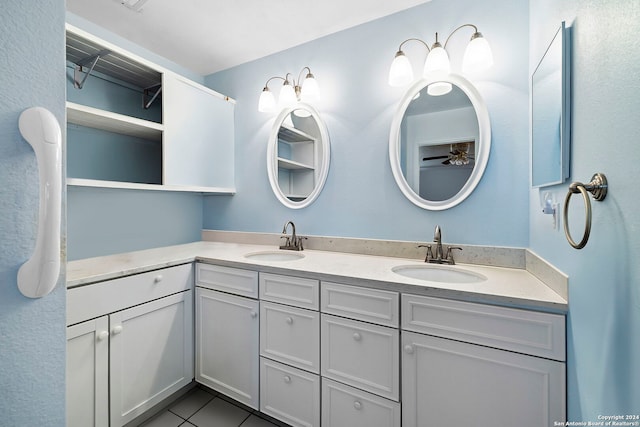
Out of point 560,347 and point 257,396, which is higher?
point 560,347

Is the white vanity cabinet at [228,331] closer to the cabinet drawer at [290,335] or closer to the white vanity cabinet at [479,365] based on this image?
the cabinet drawer at [290,335]

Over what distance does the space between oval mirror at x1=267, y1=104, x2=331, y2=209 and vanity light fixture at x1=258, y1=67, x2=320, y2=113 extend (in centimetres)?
6

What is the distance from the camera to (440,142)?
167cm

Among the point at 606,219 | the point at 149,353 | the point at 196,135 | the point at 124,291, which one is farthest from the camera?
the point at 196,135

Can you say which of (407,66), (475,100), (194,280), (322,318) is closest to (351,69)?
(407,66)

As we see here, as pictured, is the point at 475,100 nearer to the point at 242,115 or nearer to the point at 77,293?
the point at 242,115

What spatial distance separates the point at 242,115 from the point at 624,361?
254 centimetres

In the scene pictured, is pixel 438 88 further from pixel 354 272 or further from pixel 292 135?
pixel 354 272

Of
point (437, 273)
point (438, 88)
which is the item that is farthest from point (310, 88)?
point (437, 273)

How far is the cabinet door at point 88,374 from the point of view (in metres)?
1.24

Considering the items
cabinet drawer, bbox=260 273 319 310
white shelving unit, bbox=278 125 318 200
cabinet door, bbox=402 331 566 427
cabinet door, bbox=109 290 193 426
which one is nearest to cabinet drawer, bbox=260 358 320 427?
cabinet drawer, bbox=260 273 319 310

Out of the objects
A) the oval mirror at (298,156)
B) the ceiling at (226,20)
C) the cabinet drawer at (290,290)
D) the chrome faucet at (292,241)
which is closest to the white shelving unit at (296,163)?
the oval mirror at (298,156)

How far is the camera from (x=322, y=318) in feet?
4.51

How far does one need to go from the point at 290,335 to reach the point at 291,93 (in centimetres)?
165
